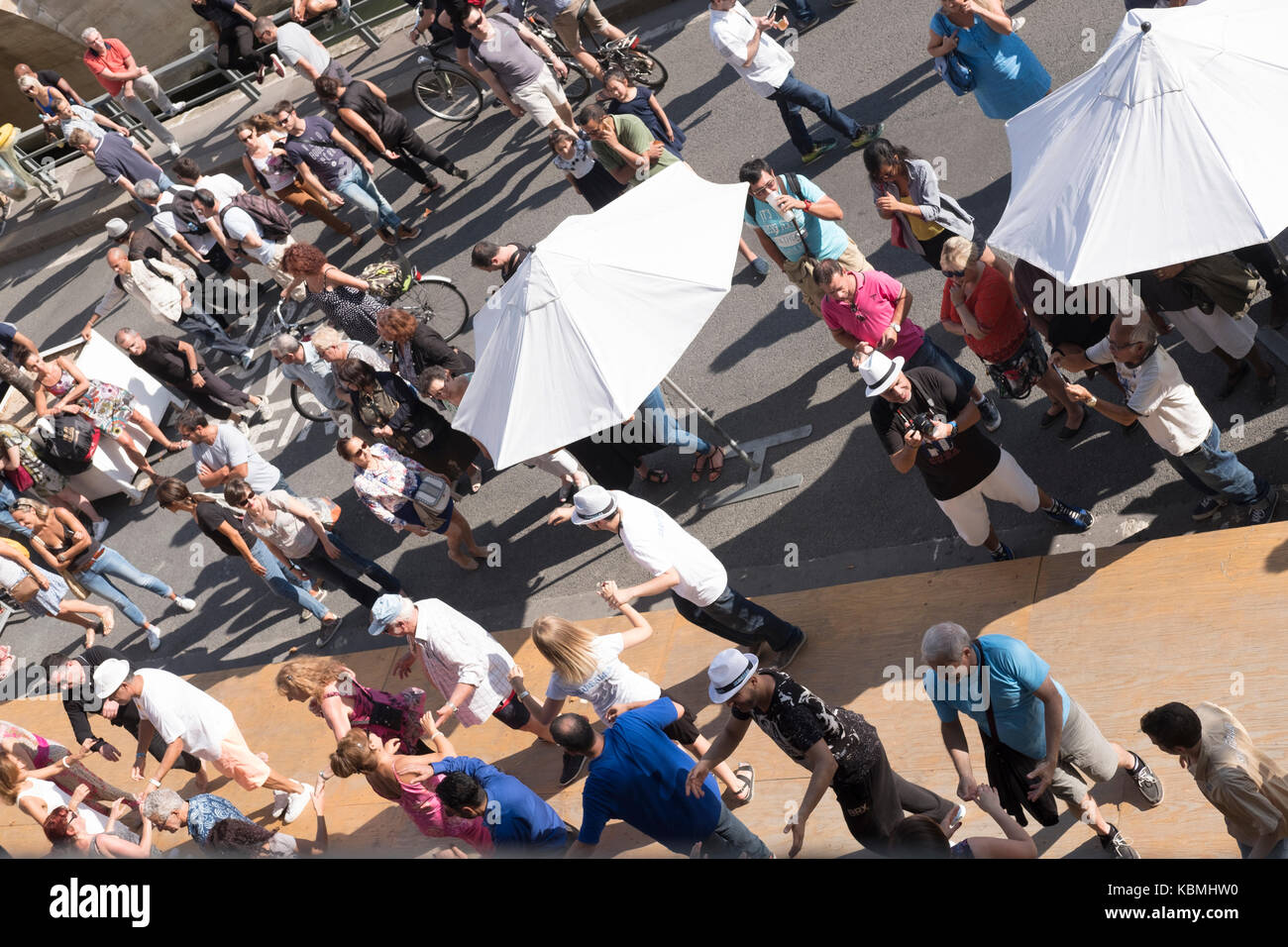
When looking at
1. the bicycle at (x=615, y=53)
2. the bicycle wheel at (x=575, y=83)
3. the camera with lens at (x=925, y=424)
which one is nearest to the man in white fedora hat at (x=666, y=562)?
the camera with lens at (x=925, y=424)

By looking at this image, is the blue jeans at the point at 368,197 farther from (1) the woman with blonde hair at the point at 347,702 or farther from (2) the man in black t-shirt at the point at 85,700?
(1) the woman with blonde hair at the point at 347,702

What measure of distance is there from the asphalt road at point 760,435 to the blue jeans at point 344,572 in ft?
1.79

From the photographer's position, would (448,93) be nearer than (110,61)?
Yes

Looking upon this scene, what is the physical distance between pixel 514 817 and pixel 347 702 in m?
1.85

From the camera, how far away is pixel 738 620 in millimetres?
6949

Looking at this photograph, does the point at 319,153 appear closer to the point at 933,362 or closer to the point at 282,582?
the point at 282,582

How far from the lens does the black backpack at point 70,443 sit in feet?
37.7

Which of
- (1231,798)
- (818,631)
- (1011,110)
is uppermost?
(1011,110)

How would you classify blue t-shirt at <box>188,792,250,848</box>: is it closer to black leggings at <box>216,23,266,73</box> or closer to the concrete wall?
black leggings at <box>216,23,266,73</box>

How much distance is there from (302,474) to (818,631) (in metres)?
6.22

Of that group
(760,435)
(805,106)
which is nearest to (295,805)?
(760,435)
